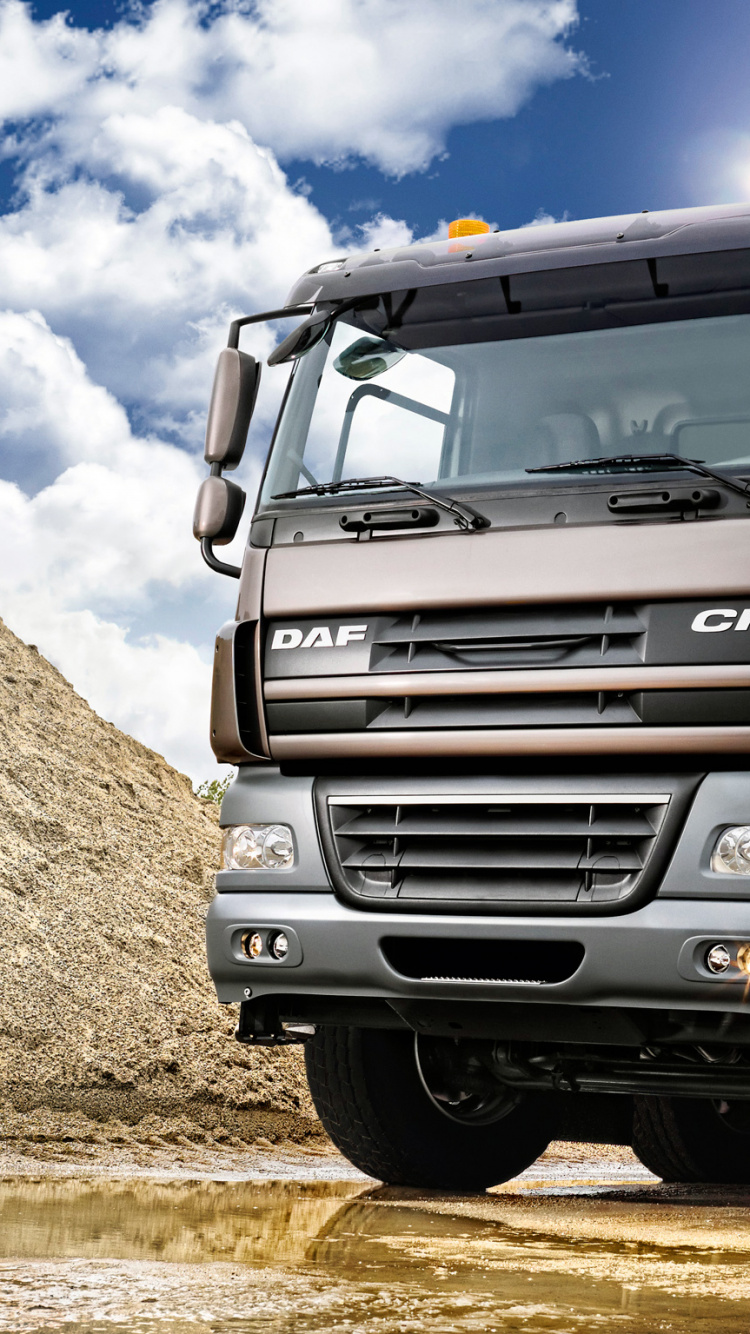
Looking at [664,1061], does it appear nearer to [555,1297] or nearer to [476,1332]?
[555,1297]

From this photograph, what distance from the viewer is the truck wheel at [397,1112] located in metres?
6.89

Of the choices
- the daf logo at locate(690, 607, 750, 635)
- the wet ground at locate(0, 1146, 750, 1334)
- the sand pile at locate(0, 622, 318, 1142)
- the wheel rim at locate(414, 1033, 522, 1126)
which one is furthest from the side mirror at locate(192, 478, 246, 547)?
the sand pile at locate(0, 622, 318, 1142)

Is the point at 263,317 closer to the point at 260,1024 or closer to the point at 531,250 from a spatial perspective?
the point at 531,250

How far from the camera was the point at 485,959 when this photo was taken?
5.61 meters

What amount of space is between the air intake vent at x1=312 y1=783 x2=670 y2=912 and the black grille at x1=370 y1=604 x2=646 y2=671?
474mm

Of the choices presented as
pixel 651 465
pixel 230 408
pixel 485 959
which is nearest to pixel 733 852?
pixel 485 959

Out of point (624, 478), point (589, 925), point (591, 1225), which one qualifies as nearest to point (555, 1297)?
point (589, 925)

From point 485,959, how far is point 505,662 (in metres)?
1.06

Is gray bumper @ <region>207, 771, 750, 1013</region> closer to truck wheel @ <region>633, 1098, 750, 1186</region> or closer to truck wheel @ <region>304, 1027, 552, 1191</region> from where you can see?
truck wheel @ <region>304, 1027, 552, 1191</region>

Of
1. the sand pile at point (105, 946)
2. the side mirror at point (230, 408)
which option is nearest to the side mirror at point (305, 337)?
the side mirror at point (230, 408)

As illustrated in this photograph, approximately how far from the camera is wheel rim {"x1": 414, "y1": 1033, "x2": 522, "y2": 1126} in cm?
659

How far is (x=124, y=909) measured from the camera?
13422 mm

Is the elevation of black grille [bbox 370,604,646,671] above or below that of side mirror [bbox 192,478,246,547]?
below

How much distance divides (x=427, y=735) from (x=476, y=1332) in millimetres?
2212
